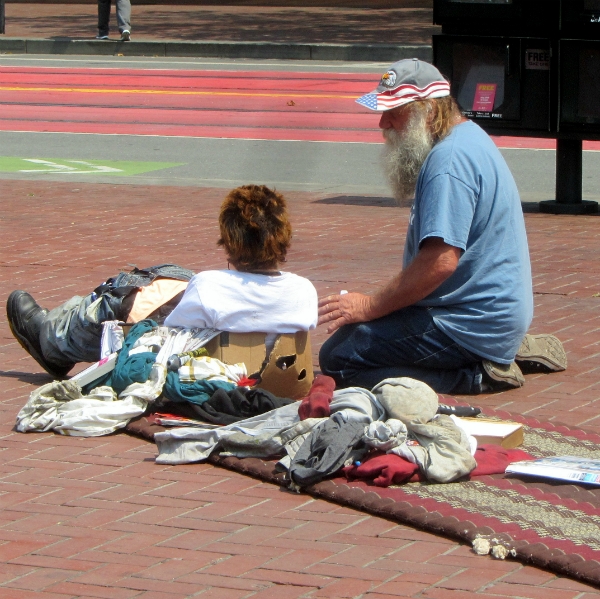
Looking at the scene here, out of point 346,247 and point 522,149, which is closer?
point 346,247

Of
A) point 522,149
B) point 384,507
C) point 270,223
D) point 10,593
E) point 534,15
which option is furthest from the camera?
point 522,149

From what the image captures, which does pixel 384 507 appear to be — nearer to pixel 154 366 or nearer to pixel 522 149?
pixel 154 366

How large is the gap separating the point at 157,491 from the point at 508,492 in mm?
1152

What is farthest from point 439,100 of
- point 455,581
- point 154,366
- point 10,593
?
point 10,593

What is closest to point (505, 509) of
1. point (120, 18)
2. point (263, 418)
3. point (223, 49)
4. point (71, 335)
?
point (263, 418)

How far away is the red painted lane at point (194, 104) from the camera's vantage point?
14.5 metres

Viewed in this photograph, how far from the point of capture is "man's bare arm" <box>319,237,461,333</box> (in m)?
4.85

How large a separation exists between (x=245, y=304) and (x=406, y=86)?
1.08 metres

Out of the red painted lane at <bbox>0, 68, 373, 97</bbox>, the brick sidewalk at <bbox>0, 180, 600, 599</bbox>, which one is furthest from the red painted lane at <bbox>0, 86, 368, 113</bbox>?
→ the brick sidewalk at <bbox>0, 180, 600, 599</bbox>

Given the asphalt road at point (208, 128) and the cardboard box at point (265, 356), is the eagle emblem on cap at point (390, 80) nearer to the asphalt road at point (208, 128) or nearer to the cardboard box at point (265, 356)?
the cardboard box at point (265, 356)

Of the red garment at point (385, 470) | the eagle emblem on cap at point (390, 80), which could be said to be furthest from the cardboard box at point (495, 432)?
the eagle emblem on cap at point (390, 80)

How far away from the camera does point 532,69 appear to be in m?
9.53

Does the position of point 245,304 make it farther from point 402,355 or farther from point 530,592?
point 530,592

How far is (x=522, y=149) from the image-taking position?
12.9 meters
